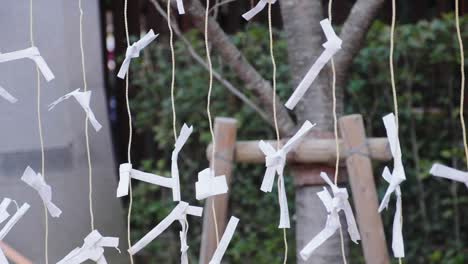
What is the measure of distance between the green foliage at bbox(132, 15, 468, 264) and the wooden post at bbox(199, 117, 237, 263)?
1595 mm

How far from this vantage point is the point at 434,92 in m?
3.94

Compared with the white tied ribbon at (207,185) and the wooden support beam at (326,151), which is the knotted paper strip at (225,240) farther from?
the wooden support beam at (326,151)

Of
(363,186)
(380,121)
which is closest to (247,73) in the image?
(363,186)

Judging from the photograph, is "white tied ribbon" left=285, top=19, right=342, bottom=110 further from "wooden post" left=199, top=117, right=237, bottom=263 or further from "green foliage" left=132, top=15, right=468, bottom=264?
"green foliage" left=132, top=15, right=468, bottom=264

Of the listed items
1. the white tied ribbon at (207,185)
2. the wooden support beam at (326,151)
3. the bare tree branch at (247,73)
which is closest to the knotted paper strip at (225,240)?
the white tied ribbon at (207,185)

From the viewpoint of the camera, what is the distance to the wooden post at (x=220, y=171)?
7.19 ft

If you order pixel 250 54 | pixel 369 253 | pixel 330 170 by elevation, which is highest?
pixel 250 54

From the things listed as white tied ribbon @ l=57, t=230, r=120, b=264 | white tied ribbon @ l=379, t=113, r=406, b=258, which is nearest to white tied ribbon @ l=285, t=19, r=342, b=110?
white tied ribbon @ l=379, t=113, r=406, b=258

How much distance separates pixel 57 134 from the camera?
2.85m

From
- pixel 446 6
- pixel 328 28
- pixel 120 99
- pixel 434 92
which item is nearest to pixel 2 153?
pixel 328 28

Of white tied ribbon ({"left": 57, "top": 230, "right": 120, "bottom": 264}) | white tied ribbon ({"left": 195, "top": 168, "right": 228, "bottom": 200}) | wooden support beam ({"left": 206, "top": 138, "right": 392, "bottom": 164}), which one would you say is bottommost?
white tied ribbon ({"left": 57, "top": 230, "right": 120, "bottom": 264})

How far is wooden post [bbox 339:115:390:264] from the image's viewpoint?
2072mm

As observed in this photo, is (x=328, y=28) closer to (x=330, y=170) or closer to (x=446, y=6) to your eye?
(x=330, y=170)

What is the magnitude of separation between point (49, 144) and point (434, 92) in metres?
2.02
